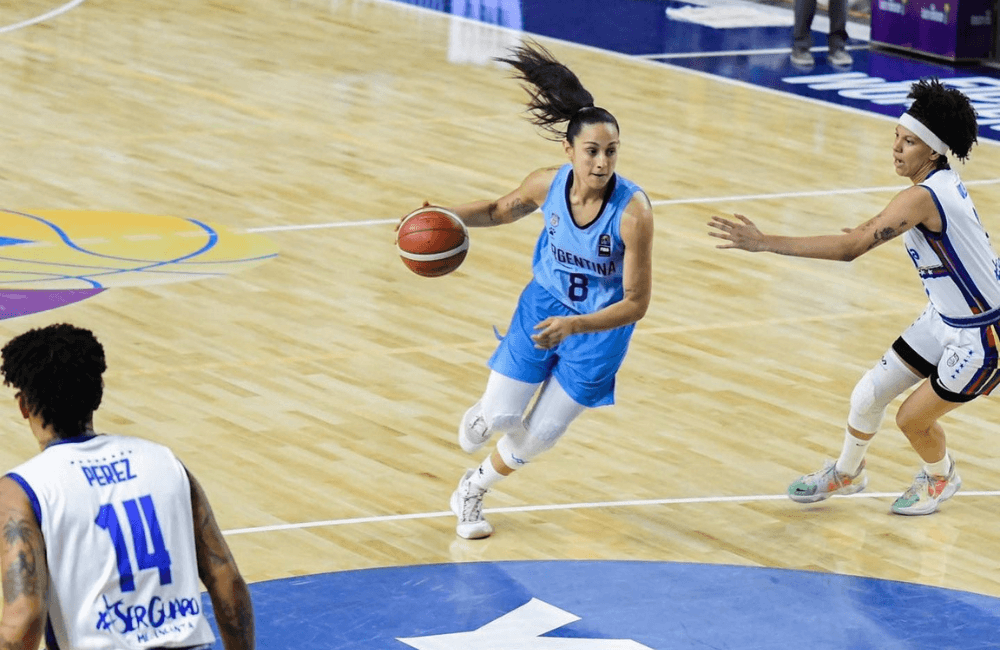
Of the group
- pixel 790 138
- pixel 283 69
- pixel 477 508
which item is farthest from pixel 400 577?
pixel 283 69

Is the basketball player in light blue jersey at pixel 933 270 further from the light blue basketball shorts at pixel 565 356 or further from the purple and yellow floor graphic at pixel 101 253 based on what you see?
the purple and yellow floor graphic at pixel 101 253

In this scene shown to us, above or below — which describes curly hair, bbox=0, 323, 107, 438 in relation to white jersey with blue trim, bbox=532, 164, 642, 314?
above

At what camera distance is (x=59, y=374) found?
147 inches

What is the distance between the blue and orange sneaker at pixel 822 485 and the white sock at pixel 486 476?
1.22 metres


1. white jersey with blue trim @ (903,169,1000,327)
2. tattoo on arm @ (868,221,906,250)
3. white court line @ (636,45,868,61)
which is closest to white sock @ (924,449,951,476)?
white jersey with blue trim @ (903,169,1000,327)

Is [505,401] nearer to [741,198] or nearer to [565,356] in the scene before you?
[565,356]

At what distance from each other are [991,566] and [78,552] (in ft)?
13.4

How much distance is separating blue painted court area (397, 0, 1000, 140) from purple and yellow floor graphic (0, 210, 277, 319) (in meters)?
6.75

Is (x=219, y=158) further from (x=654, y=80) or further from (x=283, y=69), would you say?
(x=654, y=80)

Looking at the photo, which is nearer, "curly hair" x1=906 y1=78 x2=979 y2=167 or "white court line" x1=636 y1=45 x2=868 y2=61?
"curly hair" x1=906 y1=78 x2=979 y2=167

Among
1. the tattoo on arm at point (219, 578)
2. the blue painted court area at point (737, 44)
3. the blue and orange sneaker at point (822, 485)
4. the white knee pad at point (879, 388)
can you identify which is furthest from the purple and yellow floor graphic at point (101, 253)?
the blue painted court area at point (737, 44)

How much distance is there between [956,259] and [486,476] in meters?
1.87

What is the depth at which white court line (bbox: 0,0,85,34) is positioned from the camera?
18.2m

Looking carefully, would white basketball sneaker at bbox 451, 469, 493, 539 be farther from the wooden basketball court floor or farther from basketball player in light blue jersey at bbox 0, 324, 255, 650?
basketball player in light blue jersey at bbox 0, 324, 255, 650
